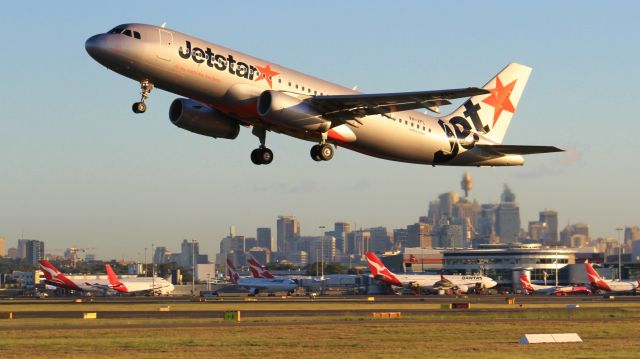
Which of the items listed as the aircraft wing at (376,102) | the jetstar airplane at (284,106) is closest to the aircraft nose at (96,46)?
the jetstar airplane at (284,106)

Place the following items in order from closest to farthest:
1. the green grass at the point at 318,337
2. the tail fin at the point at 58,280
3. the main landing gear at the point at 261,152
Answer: the green grass at the point at 318,337 < the main landing gear at the point at 261,152 < the tail fin at the point at 58,280

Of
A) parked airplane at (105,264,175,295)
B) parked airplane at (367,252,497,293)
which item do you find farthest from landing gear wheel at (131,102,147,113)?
parked airplane at (367,252,497,293)

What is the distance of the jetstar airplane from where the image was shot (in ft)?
181

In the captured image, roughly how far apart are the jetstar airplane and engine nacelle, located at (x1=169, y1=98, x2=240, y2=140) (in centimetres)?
6

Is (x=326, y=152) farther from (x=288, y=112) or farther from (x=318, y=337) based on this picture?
(x=318, y=337)

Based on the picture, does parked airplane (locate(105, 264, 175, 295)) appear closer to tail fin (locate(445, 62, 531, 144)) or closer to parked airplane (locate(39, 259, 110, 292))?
parked airplane (locate(39, 259, 110, 292))

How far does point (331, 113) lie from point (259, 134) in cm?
623

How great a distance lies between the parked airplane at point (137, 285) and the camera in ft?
516

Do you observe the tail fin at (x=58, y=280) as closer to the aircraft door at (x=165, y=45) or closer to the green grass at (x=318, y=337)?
the green grass at (x=318, y=337)

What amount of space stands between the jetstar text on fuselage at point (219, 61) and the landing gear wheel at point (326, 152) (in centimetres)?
709

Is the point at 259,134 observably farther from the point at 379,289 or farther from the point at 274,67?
the point at 379,289

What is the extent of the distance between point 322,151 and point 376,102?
5.00 m

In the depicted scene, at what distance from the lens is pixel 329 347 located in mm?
44906

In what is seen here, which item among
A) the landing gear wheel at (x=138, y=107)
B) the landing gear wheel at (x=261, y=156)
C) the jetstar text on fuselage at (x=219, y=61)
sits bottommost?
the landing gear wheel at (x=261, y=156)
